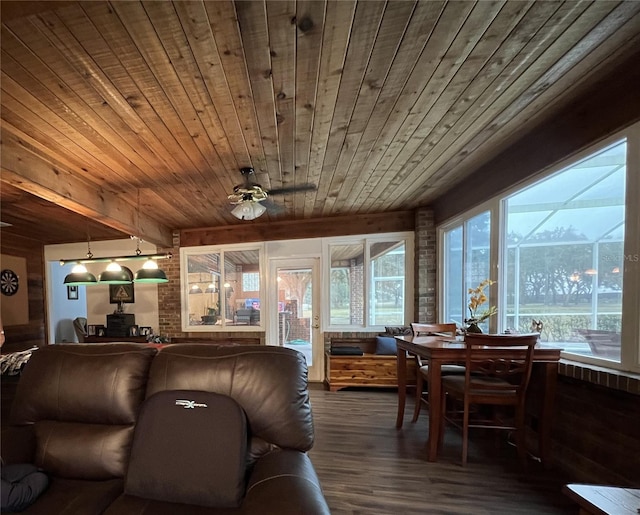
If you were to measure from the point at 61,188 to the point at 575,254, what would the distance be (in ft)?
13.7

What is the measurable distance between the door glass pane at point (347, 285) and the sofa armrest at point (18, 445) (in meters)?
3.53

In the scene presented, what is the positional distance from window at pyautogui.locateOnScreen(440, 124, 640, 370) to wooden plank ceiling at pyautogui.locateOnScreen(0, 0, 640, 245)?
493 millimetres

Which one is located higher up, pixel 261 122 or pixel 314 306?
pixel 261 122

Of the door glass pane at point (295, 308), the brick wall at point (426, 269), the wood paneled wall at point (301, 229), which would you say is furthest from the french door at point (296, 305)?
the brick wall at point (426, 269)

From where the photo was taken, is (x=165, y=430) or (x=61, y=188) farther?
(x=61, y=188)

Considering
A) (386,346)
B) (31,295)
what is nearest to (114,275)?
(31,295)

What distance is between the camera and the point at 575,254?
2033 mm

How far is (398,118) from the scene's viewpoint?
1.88m

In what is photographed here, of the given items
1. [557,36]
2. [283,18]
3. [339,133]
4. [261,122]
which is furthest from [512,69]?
[261,122]

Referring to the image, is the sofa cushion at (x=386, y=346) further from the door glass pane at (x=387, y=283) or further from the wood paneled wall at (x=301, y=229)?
the wood paneled wall at (x=301, y=229)

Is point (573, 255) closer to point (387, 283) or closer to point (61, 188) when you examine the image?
point (387, 283)

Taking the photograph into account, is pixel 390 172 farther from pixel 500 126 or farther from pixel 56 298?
pixel 56 298

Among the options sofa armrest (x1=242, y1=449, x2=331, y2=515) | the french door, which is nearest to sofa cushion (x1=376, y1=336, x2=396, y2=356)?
the french door

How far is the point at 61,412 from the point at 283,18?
7.05ft
